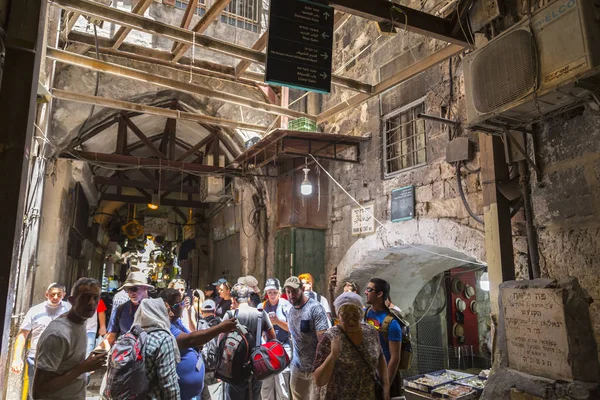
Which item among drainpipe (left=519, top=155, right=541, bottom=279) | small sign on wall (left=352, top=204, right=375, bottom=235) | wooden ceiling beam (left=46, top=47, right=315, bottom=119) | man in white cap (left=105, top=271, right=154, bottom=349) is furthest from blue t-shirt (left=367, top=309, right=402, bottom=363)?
wooden ceiling beam (left=46, top=47, right=315, bottom=119)

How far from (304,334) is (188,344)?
4.37 ft

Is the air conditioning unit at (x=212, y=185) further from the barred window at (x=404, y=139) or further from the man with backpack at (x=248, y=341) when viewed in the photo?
the man with backpack at (x=248, y=341)

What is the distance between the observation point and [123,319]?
447 centimetres

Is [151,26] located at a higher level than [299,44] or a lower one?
higher

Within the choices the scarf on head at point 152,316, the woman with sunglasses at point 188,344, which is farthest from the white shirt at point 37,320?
the scarf on head at point 152,316

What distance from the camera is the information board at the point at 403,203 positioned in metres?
6.59

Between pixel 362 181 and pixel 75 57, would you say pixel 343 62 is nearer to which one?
pixel 362 181

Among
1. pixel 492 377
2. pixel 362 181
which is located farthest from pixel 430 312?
pixel 492 377

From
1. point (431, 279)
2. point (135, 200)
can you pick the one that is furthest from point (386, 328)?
point (135, 200)

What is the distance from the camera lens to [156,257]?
18078 millimetres

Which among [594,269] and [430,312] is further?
[430,312]

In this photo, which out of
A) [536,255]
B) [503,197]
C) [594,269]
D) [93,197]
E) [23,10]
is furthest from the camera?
[93,197]

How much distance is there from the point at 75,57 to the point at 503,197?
5.72 m

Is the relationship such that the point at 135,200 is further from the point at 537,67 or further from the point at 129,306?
the point at 537,67
